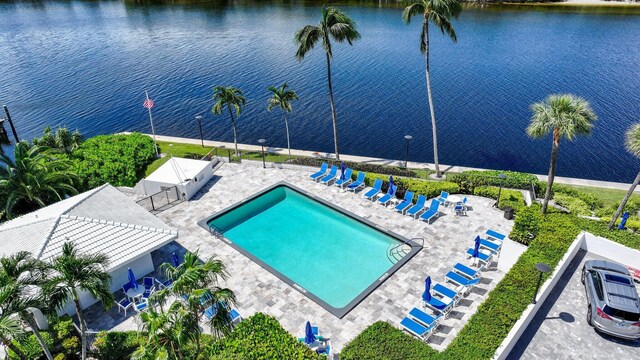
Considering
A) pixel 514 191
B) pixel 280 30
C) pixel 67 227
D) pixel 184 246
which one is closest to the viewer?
pixel 67 227

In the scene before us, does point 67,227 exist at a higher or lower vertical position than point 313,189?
higher

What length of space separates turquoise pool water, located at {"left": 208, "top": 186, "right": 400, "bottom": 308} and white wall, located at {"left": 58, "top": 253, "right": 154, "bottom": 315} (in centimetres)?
466

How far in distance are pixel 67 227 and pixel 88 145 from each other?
614 inches

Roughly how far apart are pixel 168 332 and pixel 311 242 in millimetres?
12445

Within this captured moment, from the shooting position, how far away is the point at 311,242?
22.8 metres

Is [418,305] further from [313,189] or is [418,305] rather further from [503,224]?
[313,189]

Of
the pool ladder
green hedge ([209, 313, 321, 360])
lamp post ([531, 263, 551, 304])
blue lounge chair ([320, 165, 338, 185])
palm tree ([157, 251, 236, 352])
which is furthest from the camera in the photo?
blue lounge chair ([320, 165, 338, 185])

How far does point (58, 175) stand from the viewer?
25.2 metres

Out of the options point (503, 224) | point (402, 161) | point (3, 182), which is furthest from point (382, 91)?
point (3, 182)

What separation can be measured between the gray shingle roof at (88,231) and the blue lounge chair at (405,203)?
1220 cm

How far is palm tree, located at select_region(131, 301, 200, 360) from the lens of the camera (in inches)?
421

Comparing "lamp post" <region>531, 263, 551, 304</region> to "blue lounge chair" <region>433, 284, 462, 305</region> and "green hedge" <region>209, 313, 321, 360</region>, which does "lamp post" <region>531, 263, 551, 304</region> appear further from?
"green hedge" <region>209, 313, 321, 360</region>

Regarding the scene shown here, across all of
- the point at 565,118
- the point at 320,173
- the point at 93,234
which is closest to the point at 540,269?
the point at 565,118

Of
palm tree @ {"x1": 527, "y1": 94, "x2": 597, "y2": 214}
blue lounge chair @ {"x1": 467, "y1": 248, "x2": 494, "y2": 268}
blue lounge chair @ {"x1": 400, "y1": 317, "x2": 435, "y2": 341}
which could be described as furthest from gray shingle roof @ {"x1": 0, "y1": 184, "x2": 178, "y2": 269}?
palm tree @ {"x1": 527, "y1": 94, "x2": 597, "y2": 214}
